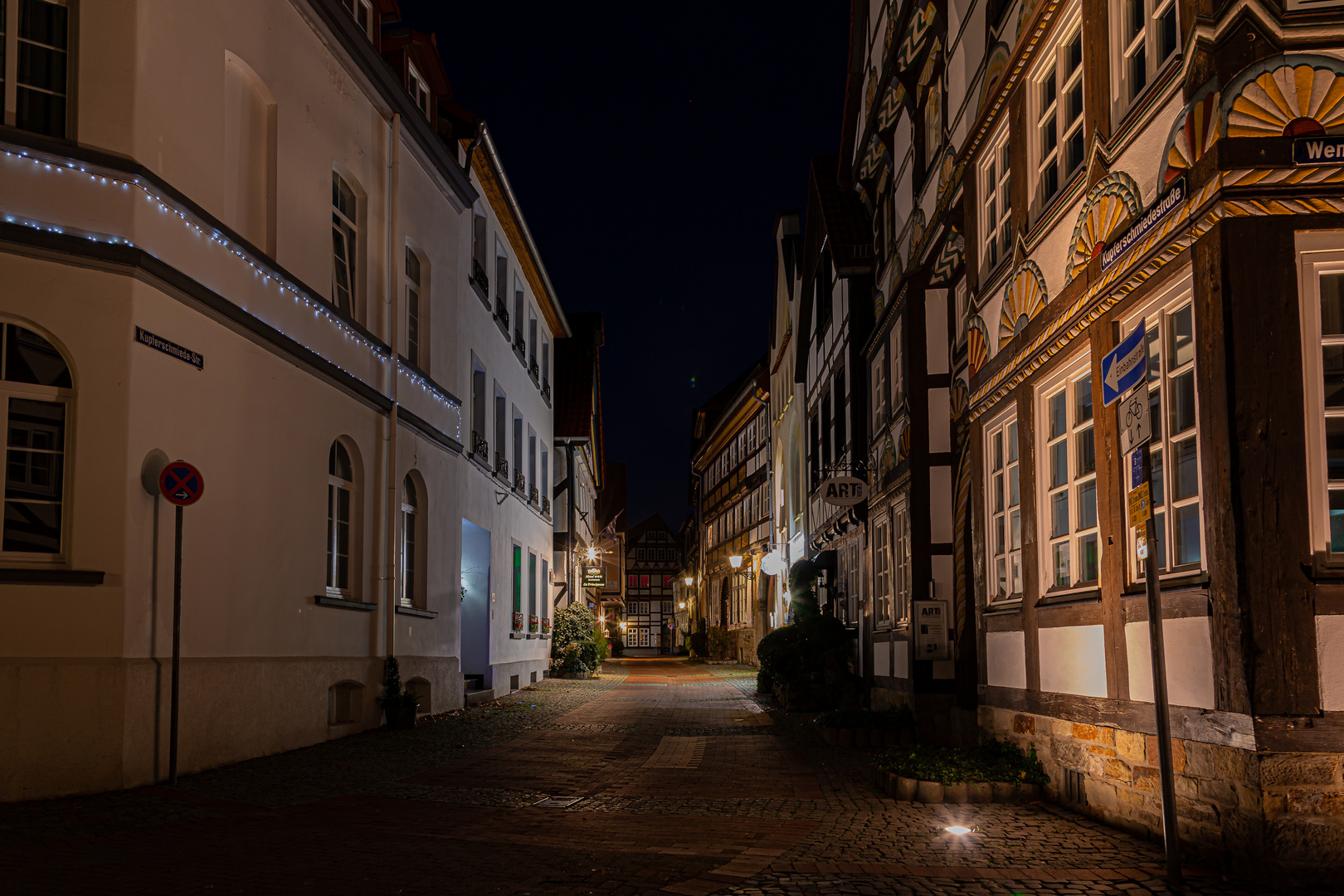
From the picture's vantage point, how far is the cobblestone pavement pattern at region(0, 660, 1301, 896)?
6.09 m

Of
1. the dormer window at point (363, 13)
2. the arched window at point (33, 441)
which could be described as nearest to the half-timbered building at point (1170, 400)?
the arched window at point (33, 441)

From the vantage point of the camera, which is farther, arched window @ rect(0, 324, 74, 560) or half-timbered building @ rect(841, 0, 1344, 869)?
arched window @ rect(0, 324, 74, 560)

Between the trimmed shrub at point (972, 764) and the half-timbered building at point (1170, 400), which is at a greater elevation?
the half-timbered building at point (1170, 400)

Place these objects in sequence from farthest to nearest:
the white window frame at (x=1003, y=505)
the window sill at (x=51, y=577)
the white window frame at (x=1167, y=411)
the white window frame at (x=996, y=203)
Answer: the white window frame at (x=996, y=203), the white window frame at (x=1003, y=505), the window sill at (x=51, y=577), the white window frame at (x=1167, y=411)

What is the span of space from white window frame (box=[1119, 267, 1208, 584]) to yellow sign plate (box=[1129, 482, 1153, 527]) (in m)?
0.96

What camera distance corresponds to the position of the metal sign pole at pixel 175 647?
9227 millimetres

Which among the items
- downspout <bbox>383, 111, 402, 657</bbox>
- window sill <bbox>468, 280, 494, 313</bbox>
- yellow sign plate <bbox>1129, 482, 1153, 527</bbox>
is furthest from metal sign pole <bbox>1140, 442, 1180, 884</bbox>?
window sill <bbox>468, 280, 494, 313</bbox>

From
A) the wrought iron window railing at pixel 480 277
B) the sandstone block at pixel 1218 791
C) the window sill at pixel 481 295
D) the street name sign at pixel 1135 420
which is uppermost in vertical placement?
the wrought iron window railing at pixel 480 277

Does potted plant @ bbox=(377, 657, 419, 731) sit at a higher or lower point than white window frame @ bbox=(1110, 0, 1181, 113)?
lower

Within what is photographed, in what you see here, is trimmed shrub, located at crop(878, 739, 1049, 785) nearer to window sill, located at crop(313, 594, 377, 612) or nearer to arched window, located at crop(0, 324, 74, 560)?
window sill, located at crop(313, 594, 377, 612)

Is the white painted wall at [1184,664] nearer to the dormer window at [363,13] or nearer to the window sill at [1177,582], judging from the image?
the window sill at [1177,582]

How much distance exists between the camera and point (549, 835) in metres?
7.60

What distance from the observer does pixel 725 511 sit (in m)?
51.6

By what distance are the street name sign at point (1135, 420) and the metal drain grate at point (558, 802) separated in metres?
5.24
